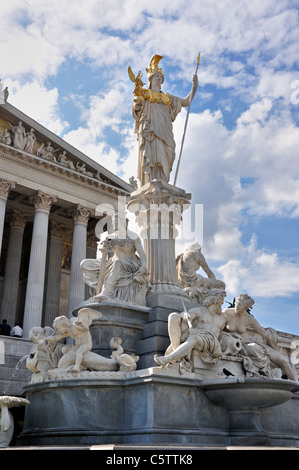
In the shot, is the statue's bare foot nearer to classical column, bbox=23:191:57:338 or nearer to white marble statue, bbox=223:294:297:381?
white marble statue, bbox=223:294:297:381

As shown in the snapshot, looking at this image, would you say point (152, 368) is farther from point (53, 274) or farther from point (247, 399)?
point (53, 274)

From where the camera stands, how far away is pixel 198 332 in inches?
341

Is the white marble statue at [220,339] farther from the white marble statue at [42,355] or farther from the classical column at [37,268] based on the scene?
the classical column at [37,268]

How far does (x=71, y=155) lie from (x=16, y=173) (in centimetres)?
492

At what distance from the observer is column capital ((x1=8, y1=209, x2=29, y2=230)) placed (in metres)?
36.9

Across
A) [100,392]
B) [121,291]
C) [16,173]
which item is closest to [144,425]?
[100,392]

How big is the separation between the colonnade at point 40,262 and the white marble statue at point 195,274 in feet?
61.3

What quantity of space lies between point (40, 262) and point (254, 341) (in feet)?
77.5

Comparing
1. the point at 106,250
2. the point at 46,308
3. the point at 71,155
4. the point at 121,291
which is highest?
the point at 71,155

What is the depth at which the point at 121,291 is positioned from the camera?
35.3 ft

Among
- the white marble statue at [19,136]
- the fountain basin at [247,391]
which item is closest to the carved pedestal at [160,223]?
the fountain basin at [247,391]

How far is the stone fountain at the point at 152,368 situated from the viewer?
7645mm

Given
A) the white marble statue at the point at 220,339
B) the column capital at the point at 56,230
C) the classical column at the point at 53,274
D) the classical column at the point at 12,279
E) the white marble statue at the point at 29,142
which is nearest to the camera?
the white marble statue at the point at 220,339
